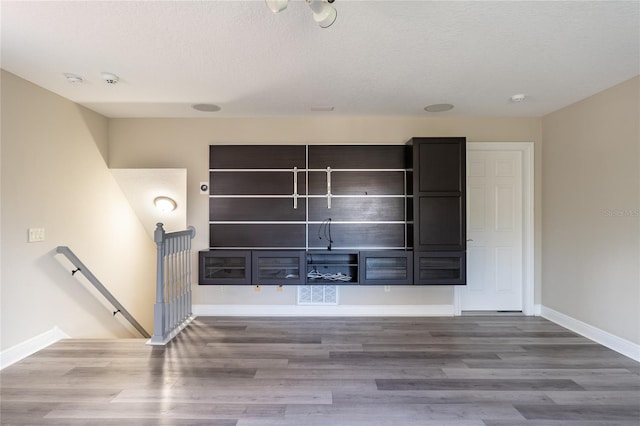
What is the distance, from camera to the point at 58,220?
10.3ft

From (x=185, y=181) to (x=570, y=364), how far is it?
4335mm

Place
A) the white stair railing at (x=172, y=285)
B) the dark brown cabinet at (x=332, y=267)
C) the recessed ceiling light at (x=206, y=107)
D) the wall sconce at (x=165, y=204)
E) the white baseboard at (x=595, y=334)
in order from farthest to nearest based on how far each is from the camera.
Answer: the wall sconce at (x=165, y=204), the dark brown cabinet at (x=332, y=267), the recessed ceiling light at (x=206, y=107), the white stair railing at (x=172, y=285), the white baseboard at (x=595, y=334)

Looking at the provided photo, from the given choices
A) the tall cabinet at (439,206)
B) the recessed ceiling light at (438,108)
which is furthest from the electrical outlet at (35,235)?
the recessed ceiling light at (438,108)

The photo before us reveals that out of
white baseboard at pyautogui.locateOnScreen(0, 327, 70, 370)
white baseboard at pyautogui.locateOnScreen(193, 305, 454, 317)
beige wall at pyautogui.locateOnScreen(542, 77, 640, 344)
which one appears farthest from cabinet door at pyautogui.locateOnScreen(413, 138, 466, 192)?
white baseboard at pyautogui.locateOnScreen(0, 327, 70, 370)

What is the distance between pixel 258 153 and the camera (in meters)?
3.94

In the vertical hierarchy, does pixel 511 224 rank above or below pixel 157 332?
above

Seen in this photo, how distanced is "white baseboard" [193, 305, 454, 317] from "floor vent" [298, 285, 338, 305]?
56mm

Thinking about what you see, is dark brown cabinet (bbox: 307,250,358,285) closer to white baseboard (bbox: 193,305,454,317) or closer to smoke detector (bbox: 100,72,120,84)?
white baseboard (bbox: 193,305,454,317)

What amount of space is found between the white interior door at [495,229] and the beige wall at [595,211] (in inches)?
11.9

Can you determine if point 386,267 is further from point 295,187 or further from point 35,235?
point 35,235

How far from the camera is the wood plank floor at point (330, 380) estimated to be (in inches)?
79.4

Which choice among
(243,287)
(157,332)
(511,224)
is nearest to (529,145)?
(511,224)

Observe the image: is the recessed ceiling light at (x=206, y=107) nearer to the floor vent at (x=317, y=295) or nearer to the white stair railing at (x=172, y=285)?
the white stair railing at (x=172, y=285)

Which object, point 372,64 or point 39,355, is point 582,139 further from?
point 39,355
